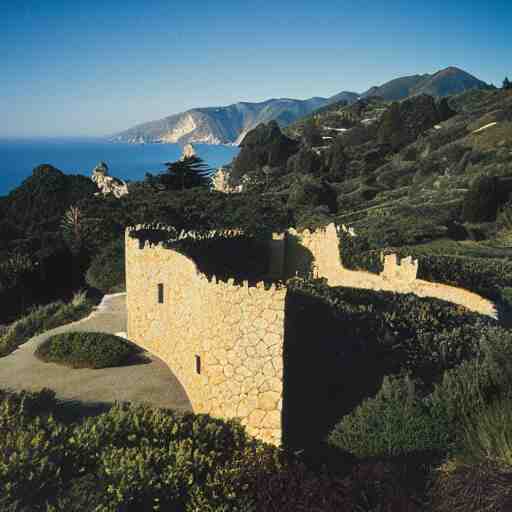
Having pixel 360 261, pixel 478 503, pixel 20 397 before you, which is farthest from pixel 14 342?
pixel 478 503

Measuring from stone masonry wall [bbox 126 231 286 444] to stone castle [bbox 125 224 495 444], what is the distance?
0.06 feet

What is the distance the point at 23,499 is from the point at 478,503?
605cm

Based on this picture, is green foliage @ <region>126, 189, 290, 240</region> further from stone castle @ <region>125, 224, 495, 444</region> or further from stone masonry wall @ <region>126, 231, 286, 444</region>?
stone masonry wall @ <region>126, 231, 286, 444</region>

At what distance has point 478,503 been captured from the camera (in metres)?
7.21

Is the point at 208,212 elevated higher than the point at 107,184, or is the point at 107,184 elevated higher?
the point at 107,184

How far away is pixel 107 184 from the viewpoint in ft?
188

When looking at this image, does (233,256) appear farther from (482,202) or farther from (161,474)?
(482,202)

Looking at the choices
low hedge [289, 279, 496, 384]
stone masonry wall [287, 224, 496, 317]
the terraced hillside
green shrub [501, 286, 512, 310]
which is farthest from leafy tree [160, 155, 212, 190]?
low hedge [289, 279, 496, 384]

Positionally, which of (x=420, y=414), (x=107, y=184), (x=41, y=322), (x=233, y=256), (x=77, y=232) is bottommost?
(x=41, y=322)

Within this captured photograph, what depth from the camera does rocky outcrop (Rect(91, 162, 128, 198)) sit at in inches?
2139

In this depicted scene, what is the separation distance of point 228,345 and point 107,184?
51120mm

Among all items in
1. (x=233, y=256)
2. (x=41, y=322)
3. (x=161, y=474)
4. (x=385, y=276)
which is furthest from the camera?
(x=41, y=322)

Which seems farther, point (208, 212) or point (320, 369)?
point (208, 212)

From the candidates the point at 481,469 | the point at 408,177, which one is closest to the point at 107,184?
the point at 408,177
